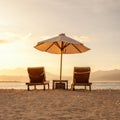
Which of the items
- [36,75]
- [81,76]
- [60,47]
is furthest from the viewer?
[60,47]

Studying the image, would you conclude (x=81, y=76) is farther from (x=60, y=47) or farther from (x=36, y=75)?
(x=60, y=47)

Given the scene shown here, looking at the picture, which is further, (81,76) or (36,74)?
(36,74)

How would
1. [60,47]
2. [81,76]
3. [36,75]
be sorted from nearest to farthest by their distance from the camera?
[81,76]
[36,75]
[60,47]

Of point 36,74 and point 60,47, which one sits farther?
point 60,47

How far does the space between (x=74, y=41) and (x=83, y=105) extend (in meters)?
7.27

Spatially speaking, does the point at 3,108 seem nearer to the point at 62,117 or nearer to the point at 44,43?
the point at 62,117

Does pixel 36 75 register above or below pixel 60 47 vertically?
below

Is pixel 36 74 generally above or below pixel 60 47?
below

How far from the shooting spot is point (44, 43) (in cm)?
1784

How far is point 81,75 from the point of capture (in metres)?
16.3

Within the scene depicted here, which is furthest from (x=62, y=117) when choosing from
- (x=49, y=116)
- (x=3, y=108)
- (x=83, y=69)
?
(x=83, y=69)

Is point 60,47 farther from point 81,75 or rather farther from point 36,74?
point 81,75

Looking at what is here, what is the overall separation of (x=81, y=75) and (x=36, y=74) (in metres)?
1.91

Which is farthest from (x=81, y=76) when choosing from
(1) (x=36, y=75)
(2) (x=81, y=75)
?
(1) (x=36, y=75)
